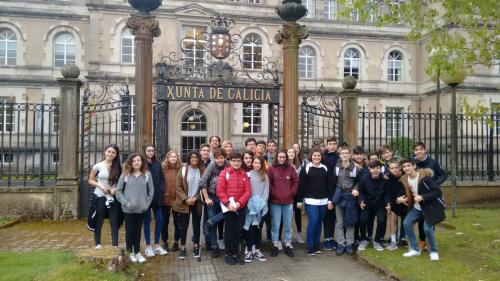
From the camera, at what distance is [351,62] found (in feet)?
101

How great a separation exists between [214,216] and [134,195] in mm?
1357

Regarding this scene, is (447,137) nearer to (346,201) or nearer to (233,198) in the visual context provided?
(346,201)

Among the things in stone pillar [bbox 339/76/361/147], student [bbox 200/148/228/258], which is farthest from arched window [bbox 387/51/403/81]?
student [bbox 200/148/228/258]

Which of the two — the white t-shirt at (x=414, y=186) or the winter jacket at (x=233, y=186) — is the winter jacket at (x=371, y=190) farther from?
the winter jacket at (x=233, y=186)

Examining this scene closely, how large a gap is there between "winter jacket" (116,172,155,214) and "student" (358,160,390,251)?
346cm

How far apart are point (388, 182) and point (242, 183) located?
247 centimetres

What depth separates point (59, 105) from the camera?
402 inches

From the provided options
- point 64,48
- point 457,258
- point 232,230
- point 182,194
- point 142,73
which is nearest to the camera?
point 232,230

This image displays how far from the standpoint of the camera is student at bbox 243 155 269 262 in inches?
263

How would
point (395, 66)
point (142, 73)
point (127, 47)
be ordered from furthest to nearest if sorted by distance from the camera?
point (395, 66), point (127, 47), point (142, 73)

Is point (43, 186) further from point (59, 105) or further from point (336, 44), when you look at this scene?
point (336, 44)

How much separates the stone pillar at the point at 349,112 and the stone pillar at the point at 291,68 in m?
1.44

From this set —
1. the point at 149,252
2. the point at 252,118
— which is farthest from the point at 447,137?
the point at 252,118

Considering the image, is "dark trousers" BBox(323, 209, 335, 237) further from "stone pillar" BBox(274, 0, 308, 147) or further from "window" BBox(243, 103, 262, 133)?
"window" BBox(243, 103, 262, 133)
